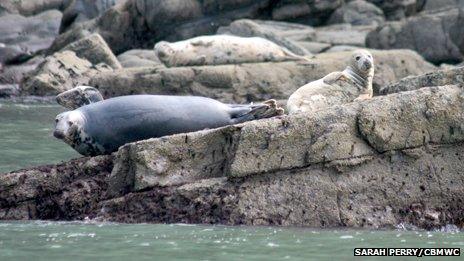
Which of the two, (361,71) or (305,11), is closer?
(361,71)

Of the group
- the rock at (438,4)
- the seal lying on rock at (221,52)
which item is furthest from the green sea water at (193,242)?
the rock at (438,4)

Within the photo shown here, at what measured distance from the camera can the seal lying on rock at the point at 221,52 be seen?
1891cm

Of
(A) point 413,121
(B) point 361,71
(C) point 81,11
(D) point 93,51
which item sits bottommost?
(A) point 413,121

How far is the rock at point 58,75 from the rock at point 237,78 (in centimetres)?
123

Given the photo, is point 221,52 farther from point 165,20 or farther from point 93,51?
point 165,20

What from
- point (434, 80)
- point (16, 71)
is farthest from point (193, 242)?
point (16, 71)

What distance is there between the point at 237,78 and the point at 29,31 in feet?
47.0

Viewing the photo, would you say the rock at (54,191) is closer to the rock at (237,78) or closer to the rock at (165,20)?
the rock at (237,78)

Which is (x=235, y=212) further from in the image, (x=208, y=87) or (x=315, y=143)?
(x=208, y=87)

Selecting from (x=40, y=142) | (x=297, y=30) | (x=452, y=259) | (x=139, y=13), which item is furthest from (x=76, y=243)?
(x=139, y=13)

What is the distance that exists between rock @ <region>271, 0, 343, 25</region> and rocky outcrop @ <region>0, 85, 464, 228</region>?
775 inches

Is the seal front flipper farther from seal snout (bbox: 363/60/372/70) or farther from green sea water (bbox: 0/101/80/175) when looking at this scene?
seal snout (bbox: 363/60/372/70)

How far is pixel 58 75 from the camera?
802 inches

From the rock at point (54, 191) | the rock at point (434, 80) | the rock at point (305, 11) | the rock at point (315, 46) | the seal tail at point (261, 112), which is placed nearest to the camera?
the rock at point (54, 191)
